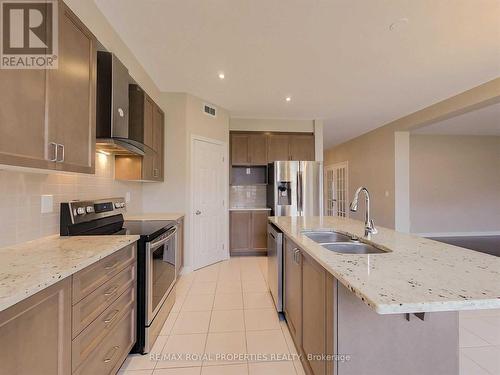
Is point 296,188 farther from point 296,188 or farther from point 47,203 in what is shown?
point 47,203

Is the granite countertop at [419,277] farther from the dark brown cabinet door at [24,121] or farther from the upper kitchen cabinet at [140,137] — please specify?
the upper kitchen cabinet at [140,137]

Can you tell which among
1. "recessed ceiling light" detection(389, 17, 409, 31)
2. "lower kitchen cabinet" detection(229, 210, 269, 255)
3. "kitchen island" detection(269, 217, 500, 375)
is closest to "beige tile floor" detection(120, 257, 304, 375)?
"kitchen island" detection(269, 217, 500, 375)

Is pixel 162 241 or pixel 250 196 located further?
pixel 250 196

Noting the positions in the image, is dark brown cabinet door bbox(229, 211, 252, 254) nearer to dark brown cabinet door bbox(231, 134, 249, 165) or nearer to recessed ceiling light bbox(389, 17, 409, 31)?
dark brown cabinet door bbox(231, 134, 249, 165)

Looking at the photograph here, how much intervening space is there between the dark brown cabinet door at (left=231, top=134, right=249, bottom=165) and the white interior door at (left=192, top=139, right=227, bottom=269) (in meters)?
0.51

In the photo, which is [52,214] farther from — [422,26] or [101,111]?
[422,26]

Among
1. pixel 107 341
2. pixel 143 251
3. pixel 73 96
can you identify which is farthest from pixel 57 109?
pixel 107 341

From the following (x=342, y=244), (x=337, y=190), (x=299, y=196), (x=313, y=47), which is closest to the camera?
(x=342, y=244)

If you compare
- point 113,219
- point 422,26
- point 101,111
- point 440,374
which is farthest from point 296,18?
point 440,374

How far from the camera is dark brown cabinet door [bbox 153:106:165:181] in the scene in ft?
10.2

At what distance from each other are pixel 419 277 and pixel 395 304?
11.6 inches

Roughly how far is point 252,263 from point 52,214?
3.00 meters

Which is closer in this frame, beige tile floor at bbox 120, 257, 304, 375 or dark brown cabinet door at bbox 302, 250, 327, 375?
dark brown cabinet door at bbox 302, 250, 327, 375

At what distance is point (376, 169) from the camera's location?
19.2 feet
